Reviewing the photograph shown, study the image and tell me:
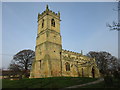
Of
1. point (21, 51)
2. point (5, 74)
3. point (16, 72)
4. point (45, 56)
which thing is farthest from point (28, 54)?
point (45, 56)

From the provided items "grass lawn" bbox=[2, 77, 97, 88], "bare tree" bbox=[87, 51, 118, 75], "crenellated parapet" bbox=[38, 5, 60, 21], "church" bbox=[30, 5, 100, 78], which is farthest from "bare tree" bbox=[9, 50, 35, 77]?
"bare tree" bbox=[87, 51, 118, 75]

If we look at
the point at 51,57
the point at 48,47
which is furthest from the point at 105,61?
the point at 48,47

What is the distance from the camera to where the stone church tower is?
26.4 metres

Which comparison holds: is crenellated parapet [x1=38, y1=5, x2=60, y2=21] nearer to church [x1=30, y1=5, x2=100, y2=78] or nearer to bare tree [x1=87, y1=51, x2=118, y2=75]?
church [x1=30, y1=5, x2=100, y2=78]

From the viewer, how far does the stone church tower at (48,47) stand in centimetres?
2641

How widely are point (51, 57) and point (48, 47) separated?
269 cm

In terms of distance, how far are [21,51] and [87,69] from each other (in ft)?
94.8

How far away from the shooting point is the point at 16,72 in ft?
132

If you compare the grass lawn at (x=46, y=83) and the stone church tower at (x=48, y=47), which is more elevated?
the stone church tower at (x=48, y=47)

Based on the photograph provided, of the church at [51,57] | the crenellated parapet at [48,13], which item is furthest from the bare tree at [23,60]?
the crenellated parapet at [48,13]

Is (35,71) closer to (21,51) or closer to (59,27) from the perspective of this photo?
(59,27)

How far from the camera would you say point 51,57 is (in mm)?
27609

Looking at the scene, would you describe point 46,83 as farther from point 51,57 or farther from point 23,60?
point 23,60

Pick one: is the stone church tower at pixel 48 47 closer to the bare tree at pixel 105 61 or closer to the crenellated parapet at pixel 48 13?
the crenellated parapet at pixel 48 13
